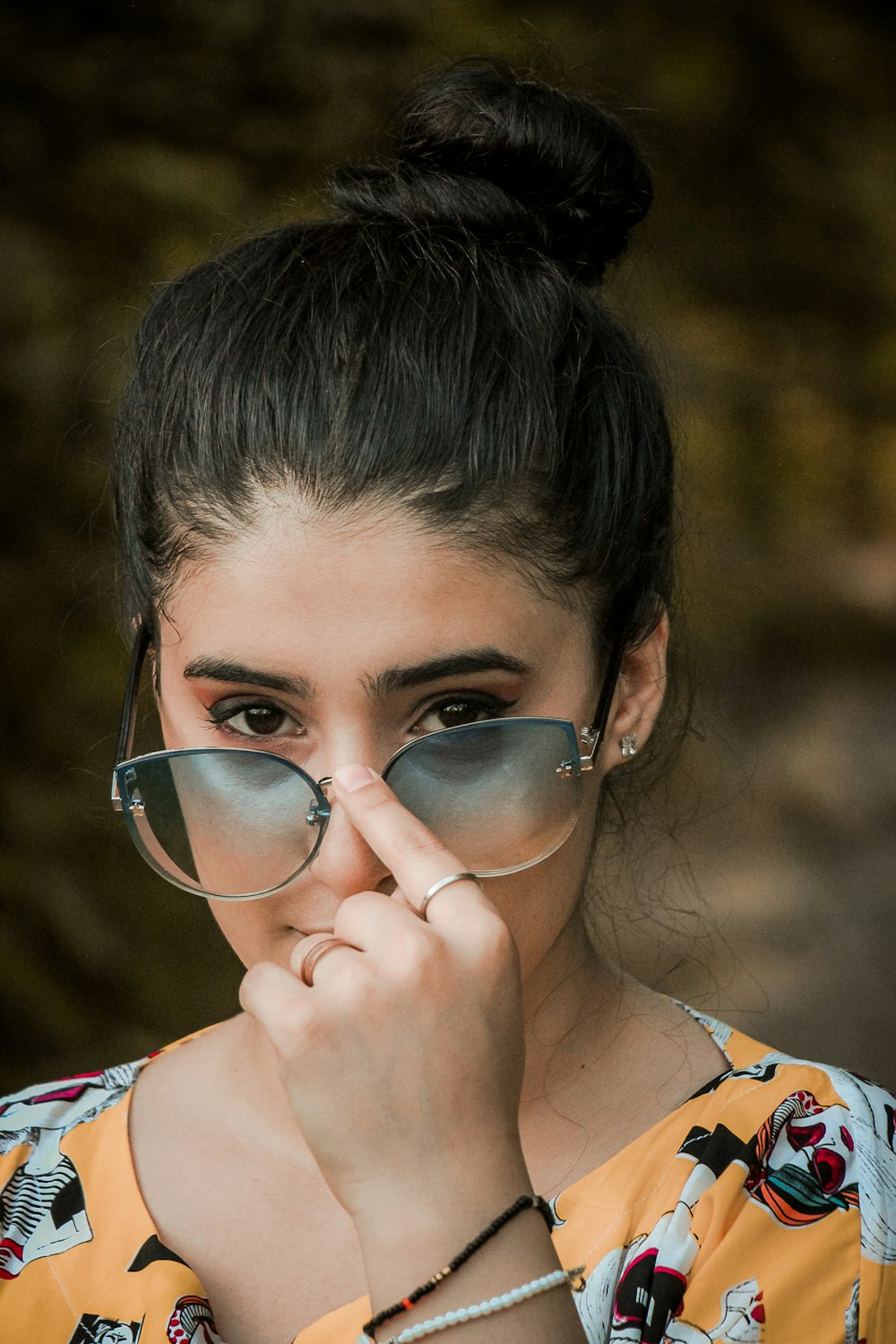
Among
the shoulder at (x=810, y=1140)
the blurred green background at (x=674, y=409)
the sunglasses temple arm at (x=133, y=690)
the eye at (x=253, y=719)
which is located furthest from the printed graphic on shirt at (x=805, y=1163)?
the blurred green background at (x=674, y=409)

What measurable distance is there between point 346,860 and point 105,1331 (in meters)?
0.47

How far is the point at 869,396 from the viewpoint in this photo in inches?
101

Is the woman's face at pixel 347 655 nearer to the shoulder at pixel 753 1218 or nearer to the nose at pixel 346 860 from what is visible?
the nose at pixel 346 860

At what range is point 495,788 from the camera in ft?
3.51

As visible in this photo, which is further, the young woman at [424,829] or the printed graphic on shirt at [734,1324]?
the printed graphic on shirt at [734,1324]

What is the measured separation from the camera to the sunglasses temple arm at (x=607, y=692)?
115cm

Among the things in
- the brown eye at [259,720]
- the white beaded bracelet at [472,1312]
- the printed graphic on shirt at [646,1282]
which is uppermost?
the brown eye at [259,720]

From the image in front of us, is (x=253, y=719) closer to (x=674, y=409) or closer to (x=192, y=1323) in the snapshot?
(x=192, y=1323)

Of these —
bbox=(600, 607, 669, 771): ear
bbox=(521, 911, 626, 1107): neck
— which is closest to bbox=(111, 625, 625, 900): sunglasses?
bbox=(600, 607, 669, 771): ear

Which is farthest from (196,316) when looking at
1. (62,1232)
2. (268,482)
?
(62,1232)

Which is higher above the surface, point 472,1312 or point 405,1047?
point 405,1047

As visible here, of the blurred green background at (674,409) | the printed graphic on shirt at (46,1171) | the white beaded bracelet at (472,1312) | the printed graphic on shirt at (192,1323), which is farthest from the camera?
the blurred green background at (674,409)

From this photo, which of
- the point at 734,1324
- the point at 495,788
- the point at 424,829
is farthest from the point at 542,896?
the point at 734,1324

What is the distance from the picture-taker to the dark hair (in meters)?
1.11
